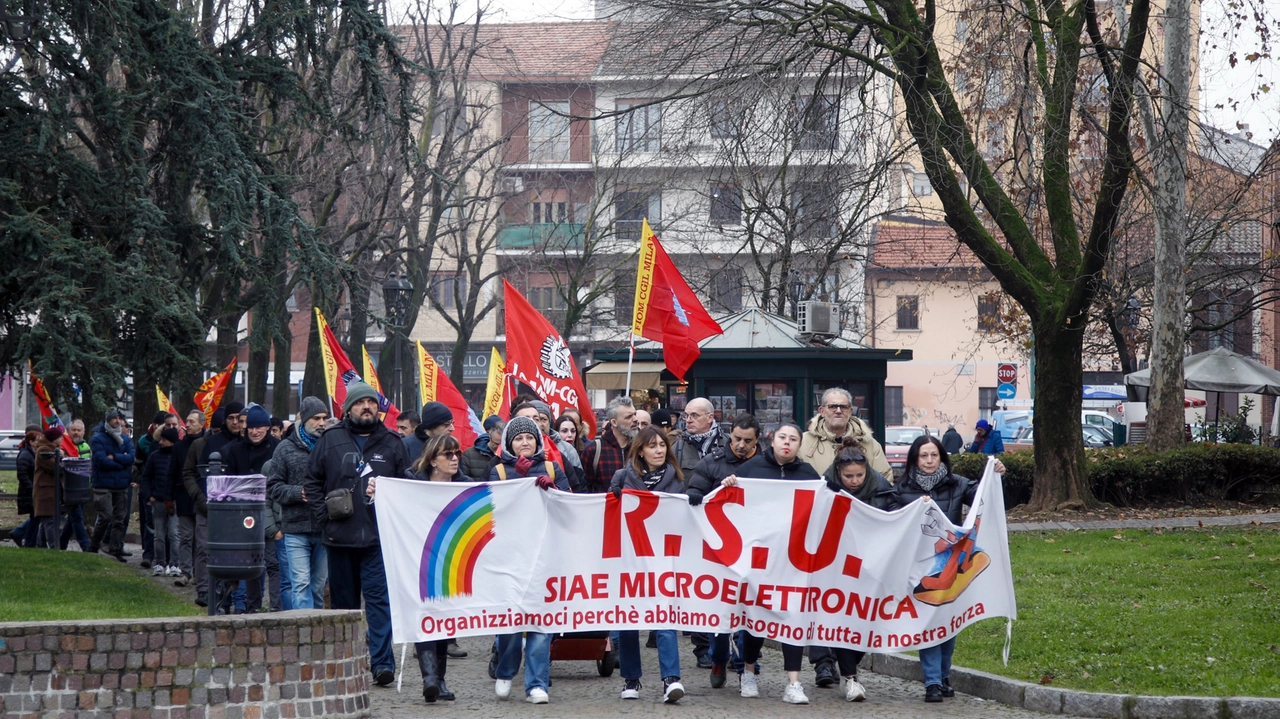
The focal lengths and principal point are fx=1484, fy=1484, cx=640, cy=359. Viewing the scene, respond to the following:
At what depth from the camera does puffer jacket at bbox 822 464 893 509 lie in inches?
383

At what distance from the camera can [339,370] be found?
18.5 metres

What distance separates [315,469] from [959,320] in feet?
179

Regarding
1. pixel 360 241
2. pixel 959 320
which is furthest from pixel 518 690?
pixel 959 320

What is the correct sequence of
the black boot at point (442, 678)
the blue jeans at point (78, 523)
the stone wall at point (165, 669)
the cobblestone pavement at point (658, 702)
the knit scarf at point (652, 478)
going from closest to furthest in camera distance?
the stone wall at point (165, 669)
the cobblestone pavement at point (658, 702)
the black boot at point (442, 678)
the knit scarf at point (652, 478)
the blue jeans at point (78, 523)

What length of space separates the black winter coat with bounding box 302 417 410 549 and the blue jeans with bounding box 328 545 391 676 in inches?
3.9

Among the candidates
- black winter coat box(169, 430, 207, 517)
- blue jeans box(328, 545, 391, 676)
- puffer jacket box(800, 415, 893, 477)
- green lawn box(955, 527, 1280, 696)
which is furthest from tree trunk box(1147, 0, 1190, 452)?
blue jeans box(328, 545, 391, 676)

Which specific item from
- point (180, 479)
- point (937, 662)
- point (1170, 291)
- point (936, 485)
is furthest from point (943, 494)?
point (1170, 291)

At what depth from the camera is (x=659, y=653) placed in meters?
9.07

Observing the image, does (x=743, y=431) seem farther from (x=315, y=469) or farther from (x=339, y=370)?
(x=339, y=370)

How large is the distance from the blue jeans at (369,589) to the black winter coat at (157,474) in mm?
6732

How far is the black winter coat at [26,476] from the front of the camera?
19.8m

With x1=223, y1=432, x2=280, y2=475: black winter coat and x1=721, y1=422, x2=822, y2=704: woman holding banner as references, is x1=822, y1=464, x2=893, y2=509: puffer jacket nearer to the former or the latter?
x1=721, y1=422, x2=822, y2=704: woman holding banner

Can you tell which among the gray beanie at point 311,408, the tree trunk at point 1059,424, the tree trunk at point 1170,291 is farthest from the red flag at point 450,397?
the tree trunk at point 1170,291

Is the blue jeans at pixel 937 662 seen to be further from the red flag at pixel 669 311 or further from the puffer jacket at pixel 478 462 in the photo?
the red flag at pixel 669 311
